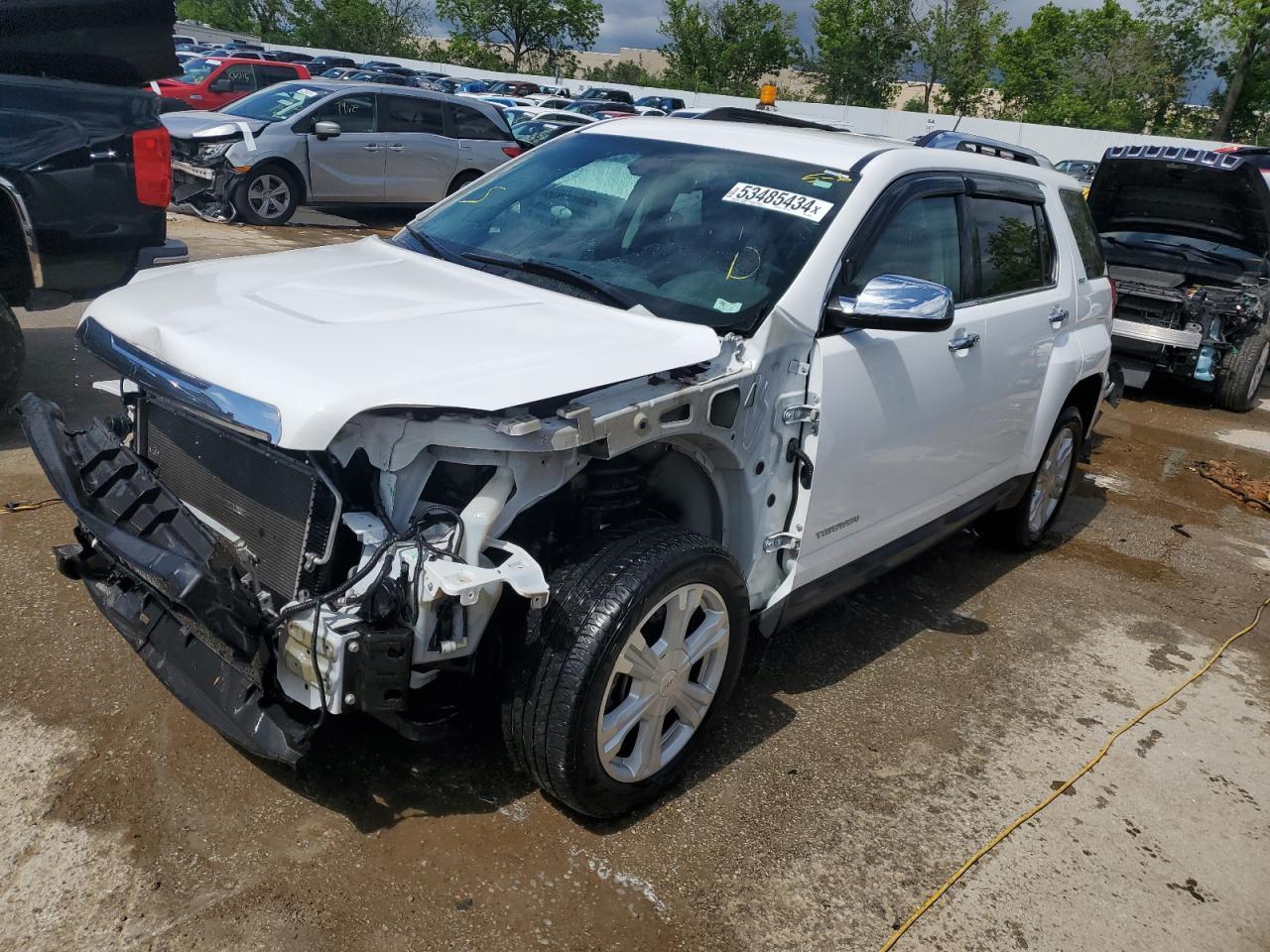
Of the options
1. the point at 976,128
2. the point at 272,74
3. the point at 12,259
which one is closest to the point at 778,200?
the point at 12,259

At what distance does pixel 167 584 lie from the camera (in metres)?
2.34

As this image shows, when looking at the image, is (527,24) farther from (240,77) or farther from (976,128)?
(240,77)

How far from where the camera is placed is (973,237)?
4070 mm

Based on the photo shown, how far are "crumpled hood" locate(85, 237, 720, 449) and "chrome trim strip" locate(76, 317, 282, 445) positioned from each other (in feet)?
0.08

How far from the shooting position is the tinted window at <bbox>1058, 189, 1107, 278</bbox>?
5.05 metres

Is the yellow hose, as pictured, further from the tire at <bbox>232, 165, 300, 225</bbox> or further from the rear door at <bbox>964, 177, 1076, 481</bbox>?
the tire at <bbox>232, 165, 300, 225</bbox>

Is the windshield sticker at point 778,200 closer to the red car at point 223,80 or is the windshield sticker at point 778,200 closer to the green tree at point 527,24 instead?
the red car at point 223,80

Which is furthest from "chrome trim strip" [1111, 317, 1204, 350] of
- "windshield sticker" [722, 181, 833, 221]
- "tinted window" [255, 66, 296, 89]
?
"tinted window" [255, 66, 296, 89]

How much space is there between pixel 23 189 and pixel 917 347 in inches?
159

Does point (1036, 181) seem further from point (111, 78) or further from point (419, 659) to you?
point (111, 78)

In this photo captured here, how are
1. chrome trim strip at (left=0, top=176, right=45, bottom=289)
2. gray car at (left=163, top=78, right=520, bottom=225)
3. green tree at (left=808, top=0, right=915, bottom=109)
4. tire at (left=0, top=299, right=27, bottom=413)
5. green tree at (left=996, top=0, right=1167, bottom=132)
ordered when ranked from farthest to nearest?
green tree at (left=808, top=0, right=915, bottom=109), green tree at (left=996, top=0, right=1167, bottom=132), gray car at (left=163, top=78, right=520, bottom=225), tire at (left=0, top=299, right=27, bottom=413), chrome trim strip at (left=0, top=176, right=45, bottom=289)

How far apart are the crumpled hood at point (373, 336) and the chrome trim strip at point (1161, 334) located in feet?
23.5

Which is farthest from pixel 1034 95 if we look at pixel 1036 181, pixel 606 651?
pixel 606 651

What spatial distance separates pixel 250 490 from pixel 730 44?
219ft
